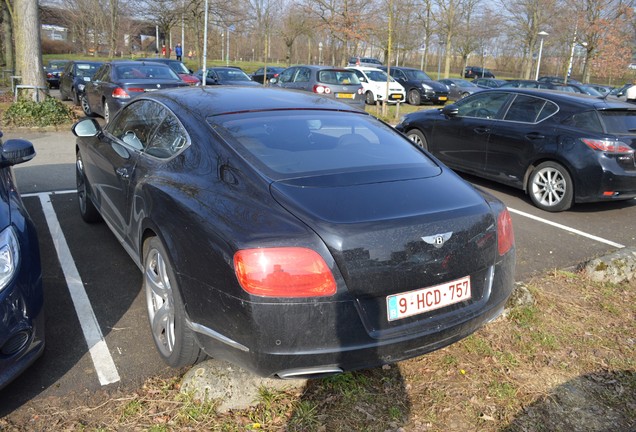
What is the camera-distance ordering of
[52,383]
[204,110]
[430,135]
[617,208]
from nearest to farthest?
1. [52,383]
2. [204,110]
3. [617,208]
4. [430,135]

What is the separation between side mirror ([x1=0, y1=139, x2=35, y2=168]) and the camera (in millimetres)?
3559

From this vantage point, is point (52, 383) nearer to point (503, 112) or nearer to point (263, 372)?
point (263, 372)

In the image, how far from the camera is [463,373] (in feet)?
10.2

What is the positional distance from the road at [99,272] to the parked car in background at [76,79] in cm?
815

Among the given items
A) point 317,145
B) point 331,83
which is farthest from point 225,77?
point 317,145

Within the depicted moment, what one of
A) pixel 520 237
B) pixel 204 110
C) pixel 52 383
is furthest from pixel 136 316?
pixel 520 237

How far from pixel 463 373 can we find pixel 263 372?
135cm

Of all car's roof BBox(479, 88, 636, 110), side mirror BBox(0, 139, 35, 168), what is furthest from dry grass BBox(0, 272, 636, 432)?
car's roof BBox(479, 88, 636, 110)

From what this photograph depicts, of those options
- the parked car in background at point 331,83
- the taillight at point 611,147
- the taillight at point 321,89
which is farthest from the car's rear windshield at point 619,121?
the taillight at point 321,89

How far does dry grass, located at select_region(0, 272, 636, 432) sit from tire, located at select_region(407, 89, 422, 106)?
792 inches

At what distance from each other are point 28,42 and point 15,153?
10.3 m

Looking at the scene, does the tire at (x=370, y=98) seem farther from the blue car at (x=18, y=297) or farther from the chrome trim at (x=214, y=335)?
the chrome trim at (x=214, y=335)

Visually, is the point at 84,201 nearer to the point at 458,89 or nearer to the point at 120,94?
the point at 120,94

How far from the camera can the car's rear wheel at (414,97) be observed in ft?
74.7
